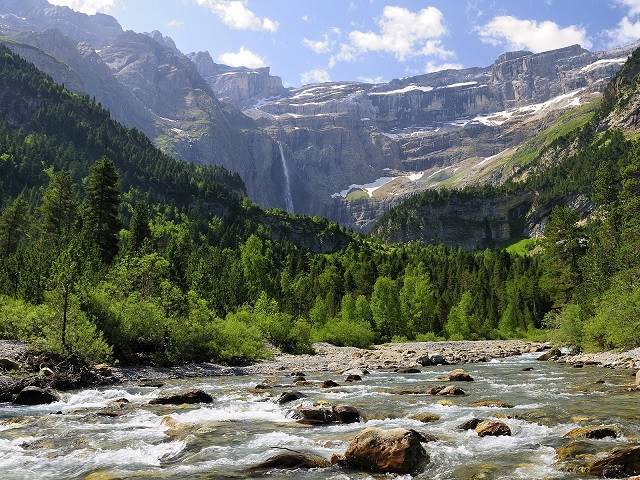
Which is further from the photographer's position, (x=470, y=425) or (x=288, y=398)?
(x=288, y=398)

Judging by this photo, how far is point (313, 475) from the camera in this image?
1510 cm

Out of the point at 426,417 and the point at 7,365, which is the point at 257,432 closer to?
the point at 426,417

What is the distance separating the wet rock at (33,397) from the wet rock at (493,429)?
2039 cm

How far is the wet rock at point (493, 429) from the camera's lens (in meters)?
19.6

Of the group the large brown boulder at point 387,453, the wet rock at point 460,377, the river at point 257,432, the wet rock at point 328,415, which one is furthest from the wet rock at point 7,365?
the wet rock at point 460,377

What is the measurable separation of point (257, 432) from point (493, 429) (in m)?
8.75

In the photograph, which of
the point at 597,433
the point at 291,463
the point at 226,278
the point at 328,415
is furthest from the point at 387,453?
the point at 226,278

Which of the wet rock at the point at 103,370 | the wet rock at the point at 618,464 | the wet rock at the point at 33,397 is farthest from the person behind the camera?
the wet rock at the point at 103,370

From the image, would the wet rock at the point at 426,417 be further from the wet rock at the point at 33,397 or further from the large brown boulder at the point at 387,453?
the wet rock at the point at 33,397

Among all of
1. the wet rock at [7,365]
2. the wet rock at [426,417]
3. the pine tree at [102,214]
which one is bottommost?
the wet rock at [426,417]

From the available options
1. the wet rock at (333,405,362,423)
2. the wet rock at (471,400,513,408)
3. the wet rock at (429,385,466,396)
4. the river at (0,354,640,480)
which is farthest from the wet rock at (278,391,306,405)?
the wet rock at (471,400,513,408)

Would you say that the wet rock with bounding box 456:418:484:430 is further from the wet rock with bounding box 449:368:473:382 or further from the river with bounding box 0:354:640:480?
the wet rock with bounding box 449:368:473:382

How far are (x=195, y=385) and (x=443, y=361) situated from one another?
31644 mm

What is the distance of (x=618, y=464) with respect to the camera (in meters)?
14.4
